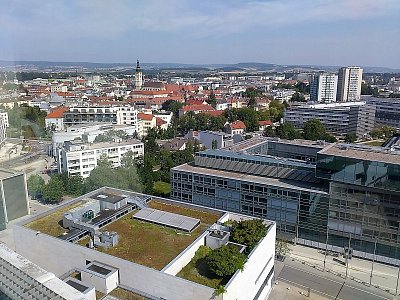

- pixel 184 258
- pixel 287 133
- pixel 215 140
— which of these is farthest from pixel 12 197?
pixel 287 133

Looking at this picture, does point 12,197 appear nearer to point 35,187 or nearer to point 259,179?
point 35,187

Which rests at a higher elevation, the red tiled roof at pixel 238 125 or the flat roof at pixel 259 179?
the flat roof at pixel 259 179

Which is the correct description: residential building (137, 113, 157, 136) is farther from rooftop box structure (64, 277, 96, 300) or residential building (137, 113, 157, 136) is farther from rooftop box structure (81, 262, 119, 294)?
rooftop box structure (64, 277, 96, 300)

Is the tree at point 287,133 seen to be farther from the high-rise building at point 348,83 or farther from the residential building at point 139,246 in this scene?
the high-rise building at point 348,83

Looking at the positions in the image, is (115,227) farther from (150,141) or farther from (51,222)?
(150,141)

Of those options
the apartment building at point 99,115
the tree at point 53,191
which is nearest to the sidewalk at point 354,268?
the tree at point 53,191

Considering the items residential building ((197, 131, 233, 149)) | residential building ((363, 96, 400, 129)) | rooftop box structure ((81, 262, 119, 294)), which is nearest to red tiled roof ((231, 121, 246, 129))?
residential building ((197, 131, 233, 149))
